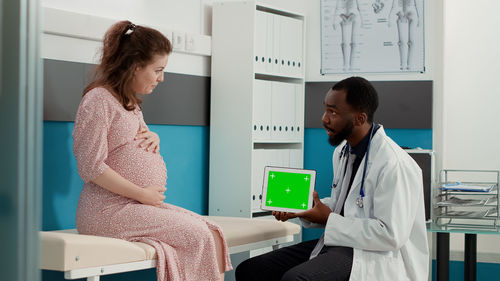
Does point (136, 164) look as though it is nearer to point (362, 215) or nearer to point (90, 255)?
point (90, 255)

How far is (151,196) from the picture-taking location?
2.57 m

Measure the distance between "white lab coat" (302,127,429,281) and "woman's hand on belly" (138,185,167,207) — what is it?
0.66 m

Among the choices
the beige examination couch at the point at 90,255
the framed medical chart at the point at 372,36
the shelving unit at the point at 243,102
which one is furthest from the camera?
the framed medical chart at the point at 372,36

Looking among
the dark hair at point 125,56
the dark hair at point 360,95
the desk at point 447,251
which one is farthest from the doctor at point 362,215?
the desk at point 447,251

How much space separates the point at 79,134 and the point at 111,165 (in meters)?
0.18

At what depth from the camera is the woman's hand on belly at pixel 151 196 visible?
255 centimetres

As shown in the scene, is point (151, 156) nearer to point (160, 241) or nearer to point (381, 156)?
point (160, 241)

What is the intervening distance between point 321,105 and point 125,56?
172cm

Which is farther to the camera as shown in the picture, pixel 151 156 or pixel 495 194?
pixel 495 194

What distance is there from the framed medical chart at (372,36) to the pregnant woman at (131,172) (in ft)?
5.25

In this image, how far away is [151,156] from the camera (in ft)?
8.73

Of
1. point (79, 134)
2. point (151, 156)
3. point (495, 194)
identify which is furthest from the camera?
point (495, 194)

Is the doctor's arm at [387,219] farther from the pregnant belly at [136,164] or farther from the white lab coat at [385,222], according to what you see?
the pregnant belly at [136,164]

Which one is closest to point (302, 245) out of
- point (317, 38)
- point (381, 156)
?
point (381, 156)
